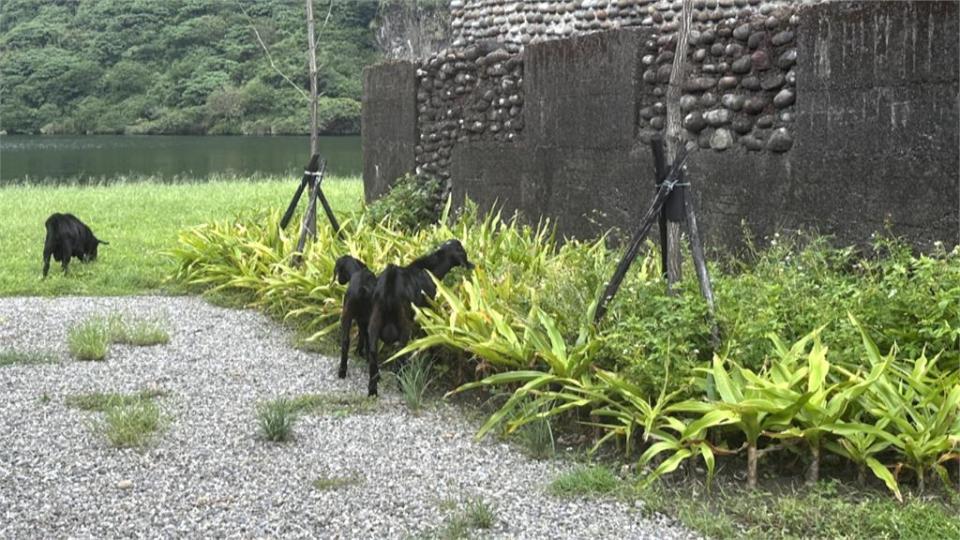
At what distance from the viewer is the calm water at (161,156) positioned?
36.3 m

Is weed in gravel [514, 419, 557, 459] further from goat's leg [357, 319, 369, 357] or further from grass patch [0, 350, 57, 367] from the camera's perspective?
grass patch [0, 350, 57, 367]

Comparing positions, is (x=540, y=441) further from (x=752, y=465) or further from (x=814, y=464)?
(x=814, y=464)

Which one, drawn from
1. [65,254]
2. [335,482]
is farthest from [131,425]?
[65,254]

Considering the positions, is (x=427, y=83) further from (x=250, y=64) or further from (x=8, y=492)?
(x=250, y=64)

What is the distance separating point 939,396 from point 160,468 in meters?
3.66

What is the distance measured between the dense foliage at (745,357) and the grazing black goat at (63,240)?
567 cm

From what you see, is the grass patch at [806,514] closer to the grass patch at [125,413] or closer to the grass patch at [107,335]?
the grass patch at [125,413]

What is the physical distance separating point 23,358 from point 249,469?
10.6 ft

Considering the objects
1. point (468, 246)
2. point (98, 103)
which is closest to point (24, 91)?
point (98, 103)

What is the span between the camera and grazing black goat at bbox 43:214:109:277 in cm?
1197

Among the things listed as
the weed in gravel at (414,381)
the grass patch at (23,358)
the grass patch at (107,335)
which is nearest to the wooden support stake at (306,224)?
the grass patch at (107,335)

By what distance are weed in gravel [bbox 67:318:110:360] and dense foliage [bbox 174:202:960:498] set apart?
233 cm

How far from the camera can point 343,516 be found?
16.7ft

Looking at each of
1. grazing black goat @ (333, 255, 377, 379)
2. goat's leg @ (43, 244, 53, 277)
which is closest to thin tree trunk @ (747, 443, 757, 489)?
grazing black goat @ (333, 255, 377, 379)
